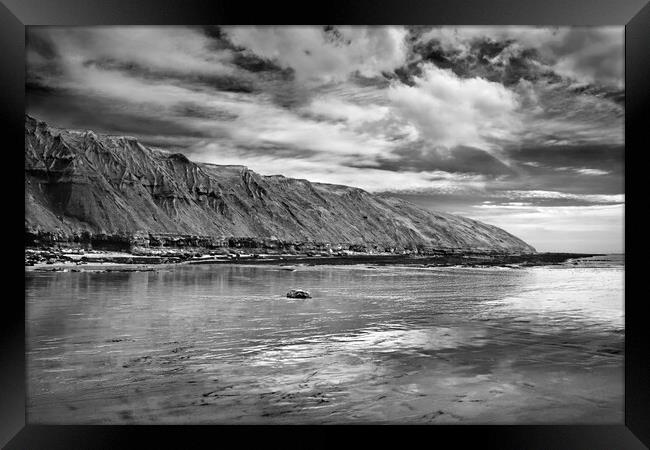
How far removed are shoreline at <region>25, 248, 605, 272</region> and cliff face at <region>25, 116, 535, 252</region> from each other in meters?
0.48

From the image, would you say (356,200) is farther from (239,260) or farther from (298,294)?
(239,260)

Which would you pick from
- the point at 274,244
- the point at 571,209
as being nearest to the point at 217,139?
the point at 571,209

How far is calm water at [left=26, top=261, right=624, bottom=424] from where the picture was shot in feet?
11.6

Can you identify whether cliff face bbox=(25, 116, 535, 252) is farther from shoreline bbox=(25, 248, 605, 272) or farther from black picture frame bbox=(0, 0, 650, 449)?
black picture frame bbox=(0, 0, 650, 449)

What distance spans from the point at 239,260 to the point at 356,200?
7737 millimetres

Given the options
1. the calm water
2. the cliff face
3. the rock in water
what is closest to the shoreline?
the cliff face

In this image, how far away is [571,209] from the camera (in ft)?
17.2

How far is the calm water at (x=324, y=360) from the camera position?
3.54 metres

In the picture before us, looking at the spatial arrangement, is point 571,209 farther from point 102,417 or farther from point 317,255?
point 317,255

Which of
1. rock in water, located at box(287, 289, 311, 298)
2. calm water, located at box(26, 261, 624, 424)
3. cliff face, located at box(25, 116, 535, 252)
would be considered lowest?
calm water, located at box(26, 261, 624, 424)
